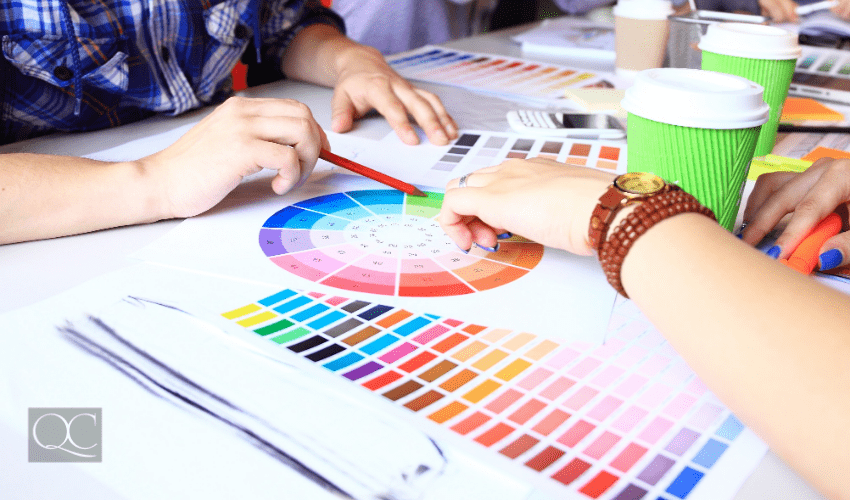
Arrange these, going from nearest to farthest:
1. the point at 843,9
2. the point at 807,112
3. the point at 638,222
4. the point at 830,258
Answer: the point at 638,222, the point at 830,258, the point at 807,112, the point at 843,9

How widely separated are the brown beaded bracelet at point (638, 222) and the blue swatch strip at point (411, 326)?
0.15 m

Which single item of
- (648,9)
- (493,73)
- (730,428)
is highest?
(648,9)

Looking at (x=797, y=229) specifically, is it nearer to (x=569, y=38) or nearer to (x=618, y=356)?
(x=618, y=356)

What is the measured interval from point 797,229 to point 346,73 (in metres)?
0.73

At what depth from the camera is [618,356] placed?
0.50 meters

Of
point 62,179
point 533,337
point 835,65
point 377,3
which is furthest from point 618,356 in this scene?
point 377,3

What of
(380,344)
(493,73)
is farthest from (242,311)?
(493,73)

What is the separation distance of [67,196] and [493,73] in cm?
88

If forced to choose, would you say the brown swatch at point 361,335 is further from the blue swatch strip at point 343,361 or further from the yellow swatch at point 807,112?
the yellow swatch at point 807,112

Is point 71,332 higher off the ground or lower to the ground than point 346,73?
lower

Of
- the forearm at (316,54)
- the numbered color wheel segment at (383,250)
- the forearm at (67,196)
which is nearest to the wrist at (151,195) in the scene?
the forearm at (67,196)

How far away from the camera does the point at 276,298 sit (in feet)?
1.82

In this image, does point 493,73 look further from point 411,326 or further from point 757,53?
point 411,326

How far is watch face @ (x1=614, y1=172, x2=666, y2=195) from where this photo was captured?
518 millimetres
